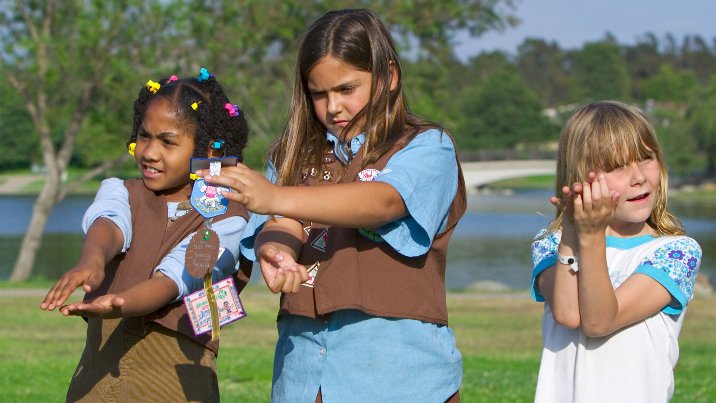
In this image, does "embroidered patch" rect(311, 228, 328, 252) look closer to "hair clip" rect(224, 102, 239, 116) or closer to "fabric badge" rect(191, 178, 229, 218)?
"fabric badge" rect(191, 178, 229, 218)

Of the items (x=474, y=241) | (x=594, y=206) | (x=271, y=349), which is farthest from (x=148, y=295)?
(x=474, y=241)

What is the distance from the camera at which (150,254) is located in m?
3.20

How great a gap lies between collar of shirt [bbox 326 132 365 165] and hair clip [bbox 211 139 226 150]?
382 mm

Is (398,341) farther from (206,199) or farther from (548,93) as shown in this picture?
(548,93)

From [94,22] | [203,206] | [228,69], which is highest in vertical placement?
[203,206]

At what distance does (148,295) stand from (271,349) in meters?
6.32

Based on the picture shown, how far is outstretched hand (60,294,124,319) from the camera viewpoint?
2.62 meters

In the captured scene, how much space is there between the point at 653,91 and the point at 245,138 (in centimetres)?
11283

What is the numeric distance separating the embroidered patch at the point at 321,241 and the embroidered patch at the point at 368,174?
20cm

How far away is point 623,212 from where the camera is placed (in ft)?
9.41

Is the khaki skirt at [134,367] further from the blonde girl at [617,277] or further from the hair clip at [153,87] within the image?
the blonde girl at [617,277]

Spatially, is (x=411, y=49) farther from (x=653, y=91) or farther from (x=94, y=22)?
(x=653, y=91)

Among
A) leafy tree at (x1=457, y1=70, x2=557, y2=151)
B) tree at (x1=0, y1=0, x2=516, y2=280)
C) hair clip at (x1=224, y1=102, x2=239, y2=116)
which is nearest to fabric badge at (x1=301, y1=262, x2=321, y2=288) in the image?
hair clip at (x1=224, y1=102, x2=239, y2=116)

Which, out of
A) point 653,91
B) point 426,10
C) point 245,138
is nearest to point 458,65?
point 653,91
